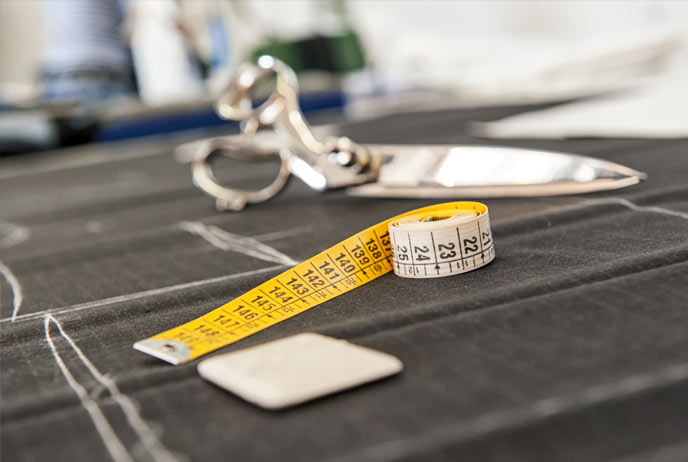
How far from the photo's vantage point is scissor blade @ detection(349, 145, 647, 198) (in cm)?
75

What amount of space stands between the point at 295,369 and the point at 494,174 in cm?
44

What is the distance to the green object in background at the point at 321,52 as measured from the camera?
3.75m

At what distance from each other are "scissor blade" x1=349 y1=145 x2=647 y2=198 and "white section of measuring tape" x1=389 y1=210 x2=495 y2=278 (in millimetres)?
203

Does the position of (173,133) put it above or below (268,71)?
below

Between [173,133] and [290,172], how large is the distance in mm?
1754

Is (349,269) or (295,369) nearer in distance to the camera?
(295,369)

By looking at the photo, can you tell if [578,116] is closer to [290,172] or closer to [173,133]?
[290,172]

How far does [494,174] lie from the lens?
0.79m

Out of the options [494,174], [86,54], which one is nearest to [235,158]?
[494,174]

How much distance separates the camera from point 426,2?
152 inches

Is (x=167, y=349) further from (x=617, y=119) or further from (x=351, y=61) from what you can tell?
(x=351, y=61)

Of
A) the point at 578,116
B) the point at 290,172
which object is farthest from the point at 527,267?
the point at 578,116

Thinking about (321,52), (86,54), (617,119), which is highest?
(86,54)

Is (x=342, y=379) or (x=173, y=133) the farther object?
(x=173, y=133)
